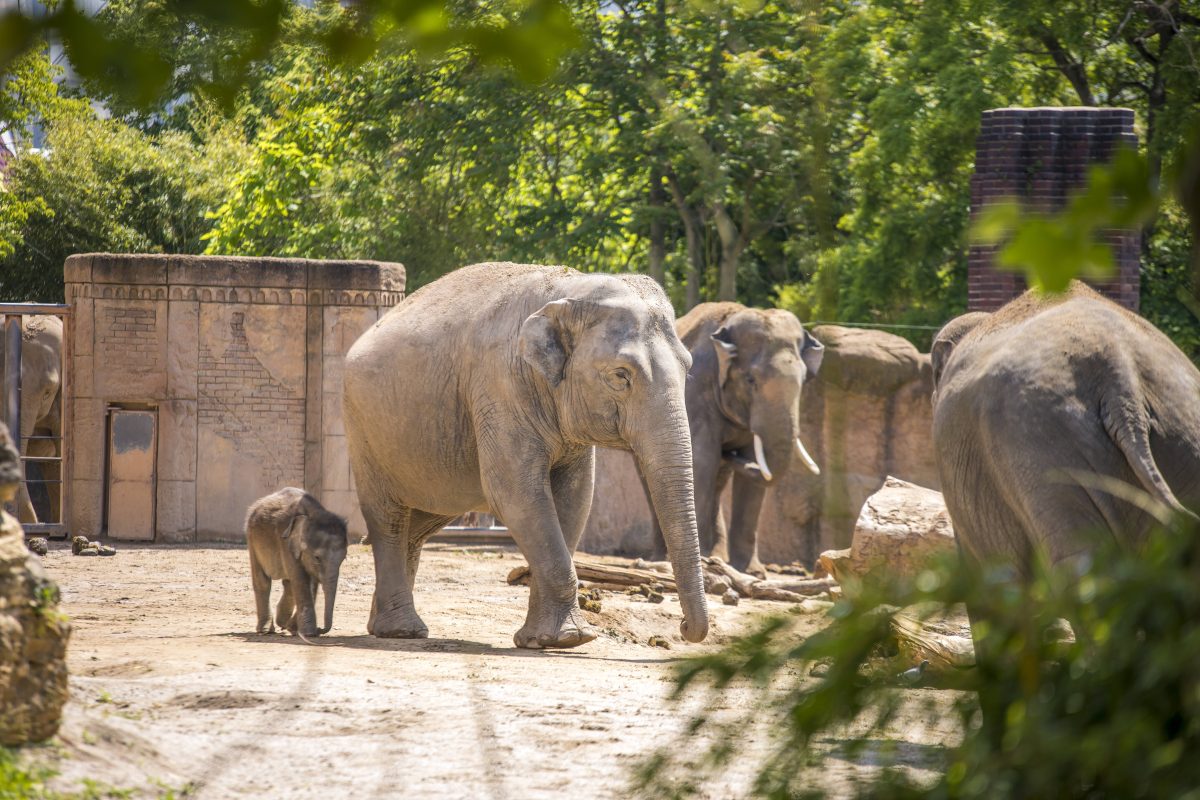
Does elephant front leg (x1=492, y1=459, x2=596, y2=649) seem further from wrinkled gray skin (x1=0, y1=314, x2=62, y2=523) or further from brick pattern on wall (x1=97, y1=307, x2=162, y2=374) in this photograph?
wrinkled gray skin (x1=0, y1=314, x2=62, y2=523)

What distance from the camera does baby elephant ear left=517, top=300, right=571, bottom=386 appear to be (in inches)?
362

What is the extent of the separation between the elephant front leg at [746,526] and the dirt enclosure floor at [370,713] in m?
4.70

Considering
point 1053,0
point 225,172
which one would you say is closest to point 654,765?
point 1053,0

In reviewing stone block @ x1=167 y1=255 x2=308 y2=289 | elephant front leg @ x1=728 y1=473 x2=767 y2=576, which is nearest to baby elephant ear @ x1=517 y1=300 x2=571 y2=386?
elephant front leg @ x1=728 y1=473 x2=767 y2=576

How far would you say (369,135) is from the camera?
26250mm

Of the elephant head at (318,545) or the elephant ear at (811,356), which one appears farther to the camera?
the elephant ear at (811,356)

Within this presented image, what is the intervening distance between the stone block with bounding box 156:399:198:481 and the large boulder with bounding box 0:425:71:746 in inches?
442

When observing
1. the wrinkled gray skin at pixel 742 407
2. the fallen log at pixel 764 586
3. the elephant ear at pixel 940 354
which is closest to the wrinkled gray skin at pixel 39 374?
the wrinkled gray skin at pixel 742 407

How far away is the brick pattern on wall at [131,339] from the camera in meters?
15.9

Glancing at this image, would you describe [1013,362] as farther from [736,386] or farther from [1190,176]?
[736,386]

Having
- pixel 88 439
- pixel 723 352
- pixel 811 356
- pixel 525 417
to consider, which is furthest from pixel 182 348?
pixel 525 417

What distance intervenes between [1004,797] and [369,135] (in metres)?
24.6

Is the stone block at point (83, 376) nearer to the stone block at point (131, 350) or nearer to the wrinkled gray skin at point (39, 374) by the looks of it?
the stone block at point (131, 350)

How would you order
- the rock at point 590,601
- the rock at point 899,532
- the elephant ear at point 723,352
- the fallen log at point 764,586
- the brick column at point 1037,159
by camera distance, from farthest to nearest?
the elephant ear at point 723,352 → the brick column at point 1037,159 → the fallen log at point 764,586 → the rock at point 899,532 → the rock at point 590,601
